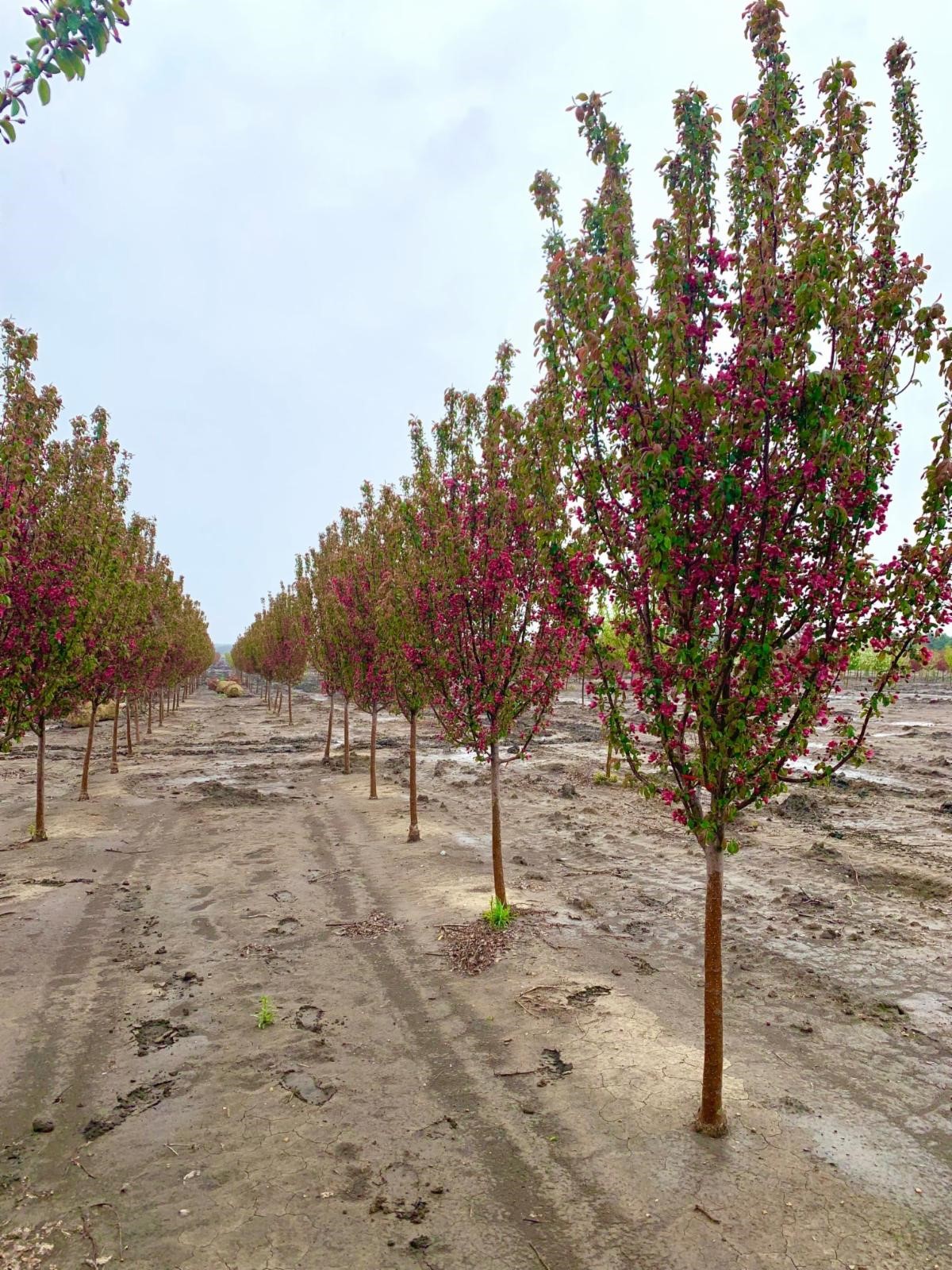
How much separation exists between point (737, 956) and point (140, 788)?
61.3 ft

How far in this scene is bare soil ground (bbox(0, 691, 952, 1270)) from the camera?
15.8 ft

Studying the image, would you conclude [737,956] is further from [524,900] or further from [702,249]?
[702,249]

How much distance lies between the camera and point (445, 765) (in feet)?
89.6

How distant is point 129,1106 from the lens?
621 centimetres

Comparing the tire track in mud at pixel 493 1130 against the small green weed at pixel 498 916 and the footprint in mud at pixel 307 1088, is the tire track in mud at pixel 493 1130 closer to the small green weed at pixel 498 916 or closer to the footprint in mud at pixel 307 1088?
the footprint in mud at pixel 307 1088

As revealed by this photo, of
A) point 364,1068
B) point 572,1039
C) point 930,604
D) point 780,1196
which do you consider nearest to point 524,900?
point 572,1039

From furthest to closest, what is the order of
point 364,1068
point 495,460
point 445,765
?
point 445,765, point 495,460, point 364,1068

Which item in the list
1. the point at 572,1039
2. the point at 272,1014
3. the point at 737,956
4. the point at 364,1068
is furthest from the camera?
the point at 737,956

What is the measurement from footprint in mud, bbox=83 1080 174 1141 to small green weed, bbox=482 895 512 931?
15.5 ft

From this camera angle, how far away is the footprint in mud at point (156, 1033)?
23.6 feet

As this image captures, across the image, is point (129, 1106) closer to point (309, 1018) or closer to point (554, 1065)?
point (309, 1018)

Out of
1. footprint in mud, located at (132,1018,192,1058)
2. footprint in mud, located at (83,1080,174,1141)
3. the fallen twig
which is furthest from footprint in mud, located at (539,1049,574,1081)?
footprint in mud, located at (132,1018,192,1058)

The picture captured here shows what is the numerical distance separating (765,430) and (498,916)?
764cm

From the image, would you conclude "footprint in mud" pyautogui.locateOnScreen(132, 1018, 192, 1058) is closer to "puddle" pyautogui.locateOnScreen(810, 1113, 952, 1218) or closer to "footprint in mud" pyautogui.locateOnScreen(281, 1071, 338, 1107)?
"footprint in mud" pyautogui.locateOnScreen(281, 1071, 338, 1107)
